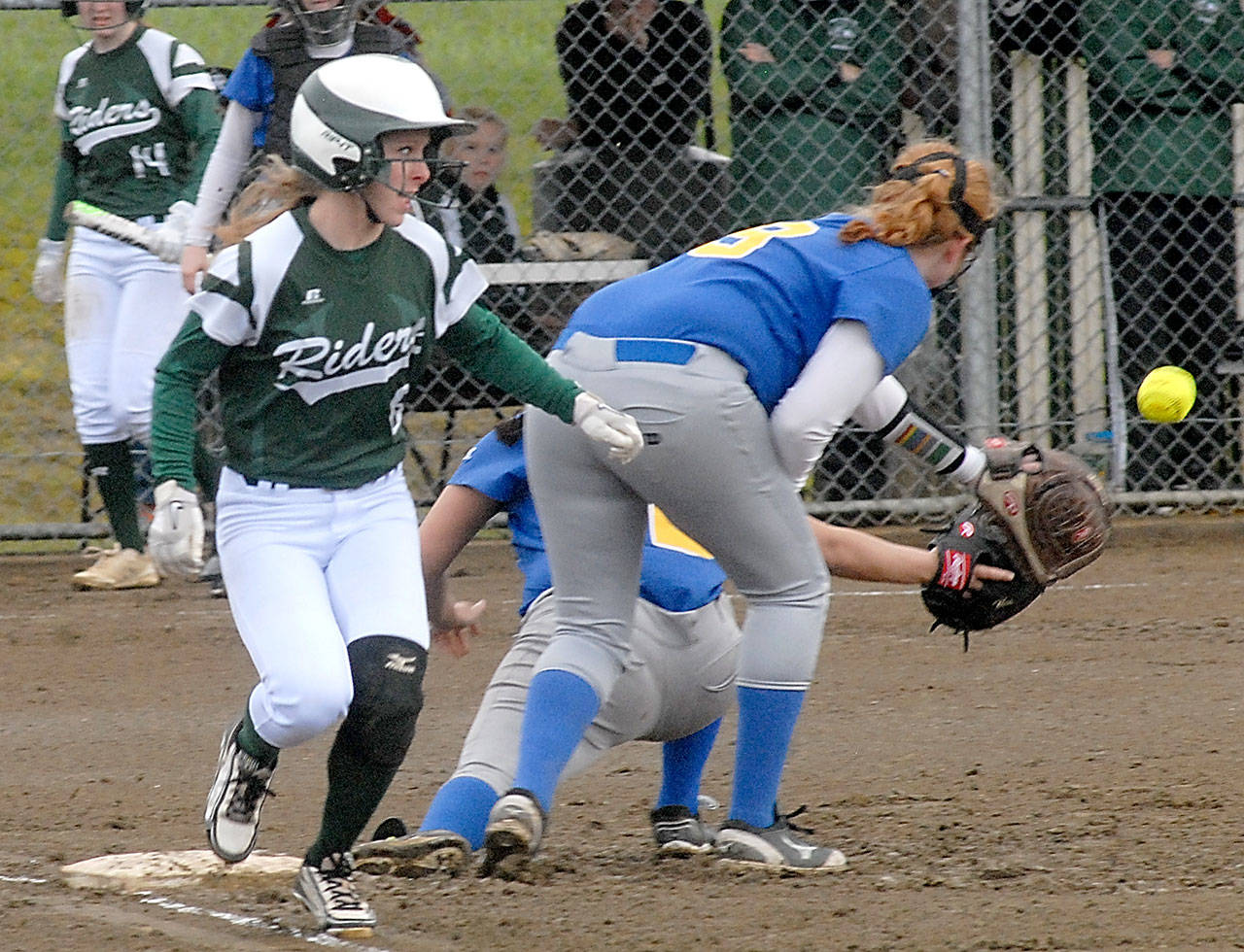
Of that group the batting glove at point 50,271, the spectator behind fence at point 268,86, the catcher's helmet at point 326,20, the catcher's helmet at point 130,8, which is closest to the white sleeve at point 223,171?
the spectator behind fence at point 268,86

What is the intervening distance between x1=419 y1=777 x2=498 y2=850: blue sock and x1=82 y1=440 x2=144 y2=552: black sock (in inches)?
149

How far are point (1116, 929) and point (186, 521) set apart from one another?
1.75 meters

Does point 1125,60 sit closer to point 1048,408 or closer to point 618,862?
point 1048,408

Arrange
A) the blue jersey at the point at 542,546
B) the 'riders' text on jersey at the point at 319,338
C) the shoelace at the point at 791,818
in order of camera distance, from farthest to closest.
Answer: the blue jersey at the point at 542,546 < the shoelace at the point at 791,818 < the 'riders' text on jersey at the point at 319,338

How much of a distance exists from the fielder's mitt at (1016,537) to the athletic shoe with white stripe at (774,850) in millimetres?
717

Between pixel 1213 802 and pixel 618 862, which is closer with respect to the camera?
pixel 618 862

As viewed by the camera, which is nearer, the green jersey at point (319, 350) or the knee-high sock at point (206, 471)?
the green jersey at point (319, 350)

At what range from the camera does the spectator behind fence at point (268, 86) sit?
21.6 ft

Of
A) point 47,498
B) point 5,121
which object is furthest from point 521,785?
point 5,121

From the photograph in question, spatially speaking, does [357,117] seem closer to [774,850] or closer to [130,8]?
[774,850]

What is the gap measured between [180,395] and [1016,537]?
6.11 feet

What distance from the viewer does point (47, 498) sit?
1012 cm

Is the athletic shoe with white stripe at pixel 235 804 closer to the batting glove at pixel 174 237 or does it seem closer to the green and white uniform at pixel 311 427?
the green and white uniform at pixel 311 427

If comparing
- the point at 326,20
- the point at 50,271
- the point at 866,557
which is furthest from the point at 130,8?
the point at 866,557
